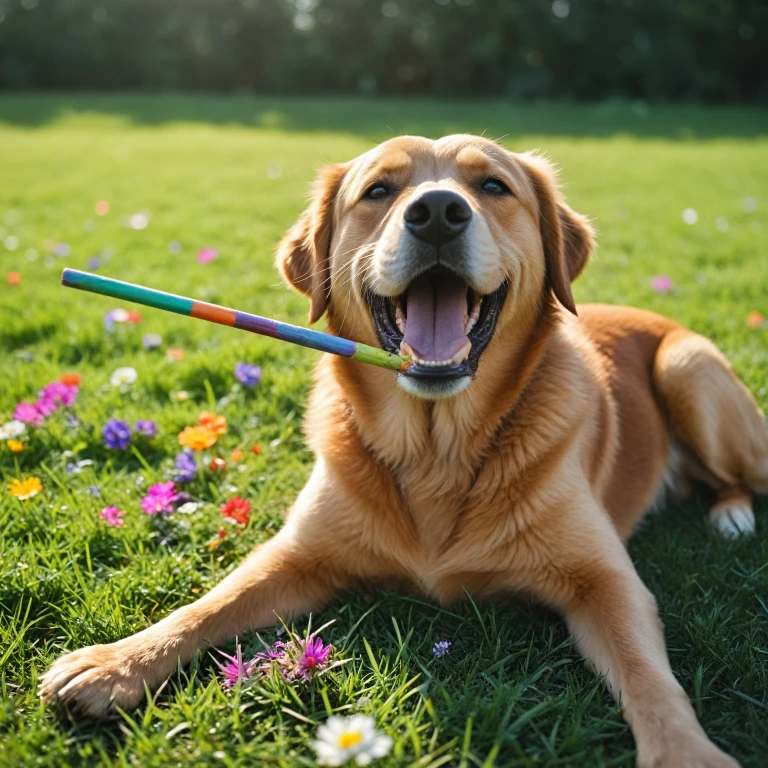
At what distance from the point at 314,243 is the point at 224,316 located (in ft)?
3.36

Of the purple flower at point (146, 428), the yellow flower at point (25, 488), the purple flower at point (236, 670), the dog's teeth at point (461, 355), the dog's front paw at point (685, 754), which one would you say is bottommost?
the dog's front paw at point (685, 754)

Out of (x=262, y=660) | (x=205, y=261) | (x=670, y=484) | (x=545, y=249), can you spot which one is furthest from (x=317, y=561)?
(x=205, y=261)

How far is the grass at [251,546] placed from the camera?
203 cm

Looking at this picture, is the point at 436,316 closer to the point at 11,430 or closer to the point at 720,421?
the point at 720,421

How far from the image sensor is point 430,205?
8.08 feet

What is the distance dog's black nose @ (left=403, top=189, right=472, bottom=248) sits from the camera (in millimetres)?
2459

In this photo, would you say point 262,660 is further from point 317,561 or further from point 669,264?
point 669,264

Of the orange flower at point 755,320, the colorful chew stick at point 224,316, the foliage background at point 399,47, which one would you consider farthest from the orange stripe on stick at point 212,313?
the foliage background at point 399,47

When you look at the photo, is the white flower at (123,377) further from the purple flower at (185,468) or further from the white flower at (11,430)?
the purple flower at (185,468)

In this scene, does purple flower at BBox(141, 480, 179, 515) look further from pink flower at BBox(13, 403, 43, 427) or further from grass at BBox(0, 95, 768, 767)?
pink flower at BBox(13, 403, 43, 427)

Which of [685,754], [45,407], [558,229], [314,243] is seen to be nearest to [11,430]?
[45,407]

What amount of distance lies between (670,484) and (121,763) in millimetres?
2705

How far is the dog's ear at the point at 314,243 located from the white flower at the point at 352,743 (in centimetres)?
175

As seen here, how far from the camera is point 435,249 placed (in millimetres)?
2525
